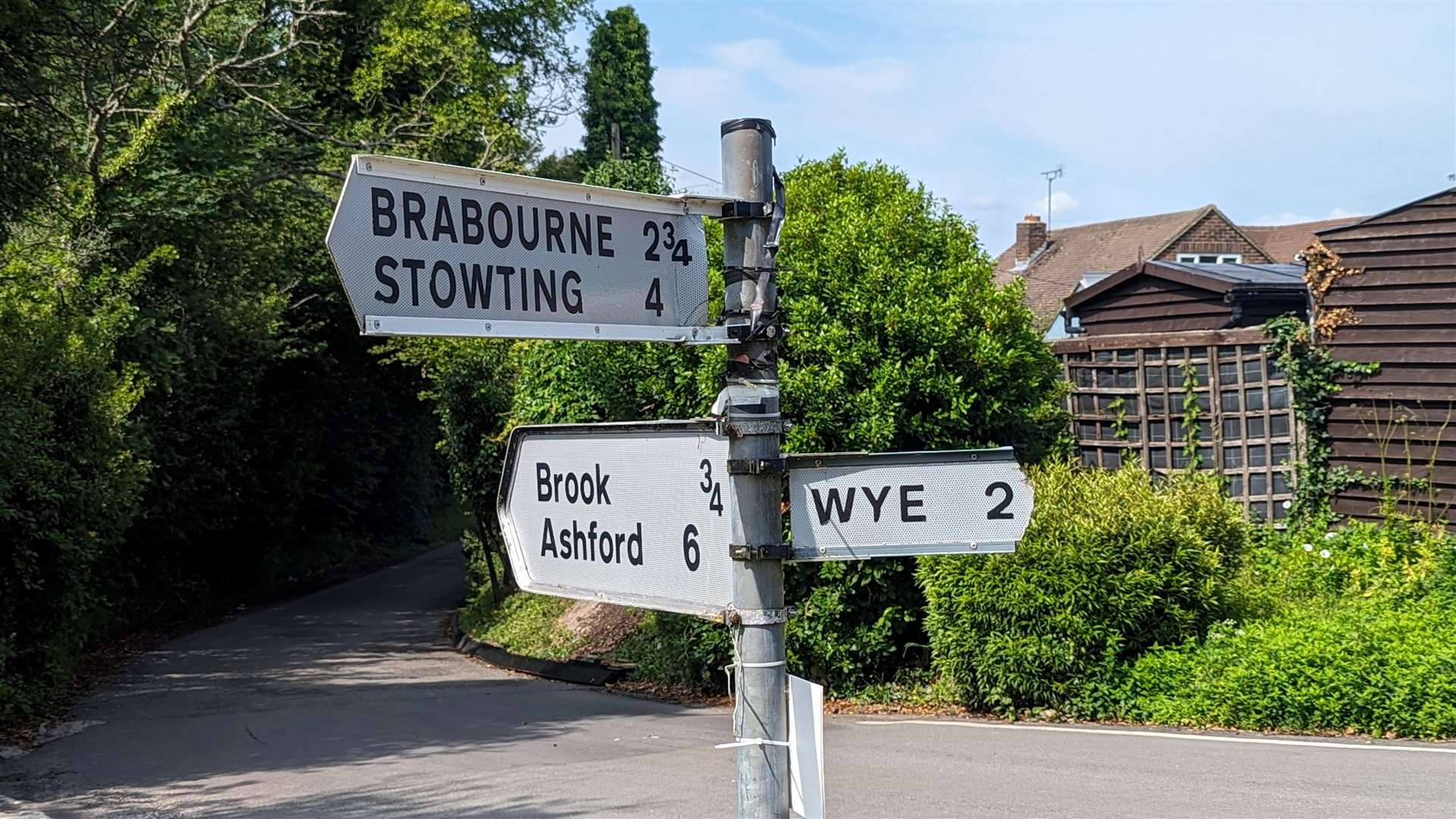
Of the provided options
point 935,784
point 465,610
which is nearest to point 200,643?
point 465,610

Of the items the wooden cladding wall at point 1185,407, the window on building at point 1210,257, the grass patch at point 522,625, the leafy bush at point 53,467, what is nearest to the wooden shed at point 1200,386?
the wooden cladding wall at point 1185,407

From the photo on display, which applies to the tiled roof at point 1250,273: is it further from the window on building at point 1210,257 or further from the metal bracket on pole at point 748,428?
the window on building at point 1210,257

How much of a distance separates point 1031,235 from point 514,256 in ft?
145

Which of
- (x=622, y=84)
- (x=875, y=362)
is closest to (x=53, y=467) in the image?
(x=875, y=362)

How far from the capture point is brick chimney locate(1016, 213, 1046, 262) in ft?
148

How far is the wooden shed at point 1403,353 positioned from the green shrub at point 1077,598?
2970 millimetres

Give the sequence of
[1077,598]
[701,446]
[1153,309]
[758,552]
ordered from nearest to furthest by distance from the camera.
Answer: [758,552] → [701,446] → [1077,598] → [1153,309]

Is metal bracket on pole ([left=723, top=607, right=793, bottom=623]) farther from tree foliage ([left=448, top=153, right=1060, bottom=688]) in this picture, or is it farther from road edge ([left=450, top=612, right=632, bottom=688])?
road edge ([left=450, top=612, right=632, bottom=688])

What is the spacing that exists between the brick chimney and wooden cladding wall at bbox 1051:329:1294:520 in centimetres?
3067

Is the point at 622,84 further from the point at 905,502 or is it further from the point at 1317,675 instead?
the point at 905,502

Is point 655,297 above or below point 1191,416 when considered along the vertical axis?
above

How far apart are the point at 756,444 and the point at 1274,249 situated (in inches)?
1766

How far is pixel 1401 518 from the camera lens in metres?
12.9

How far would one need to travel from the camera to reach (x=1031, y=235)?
45.1m
